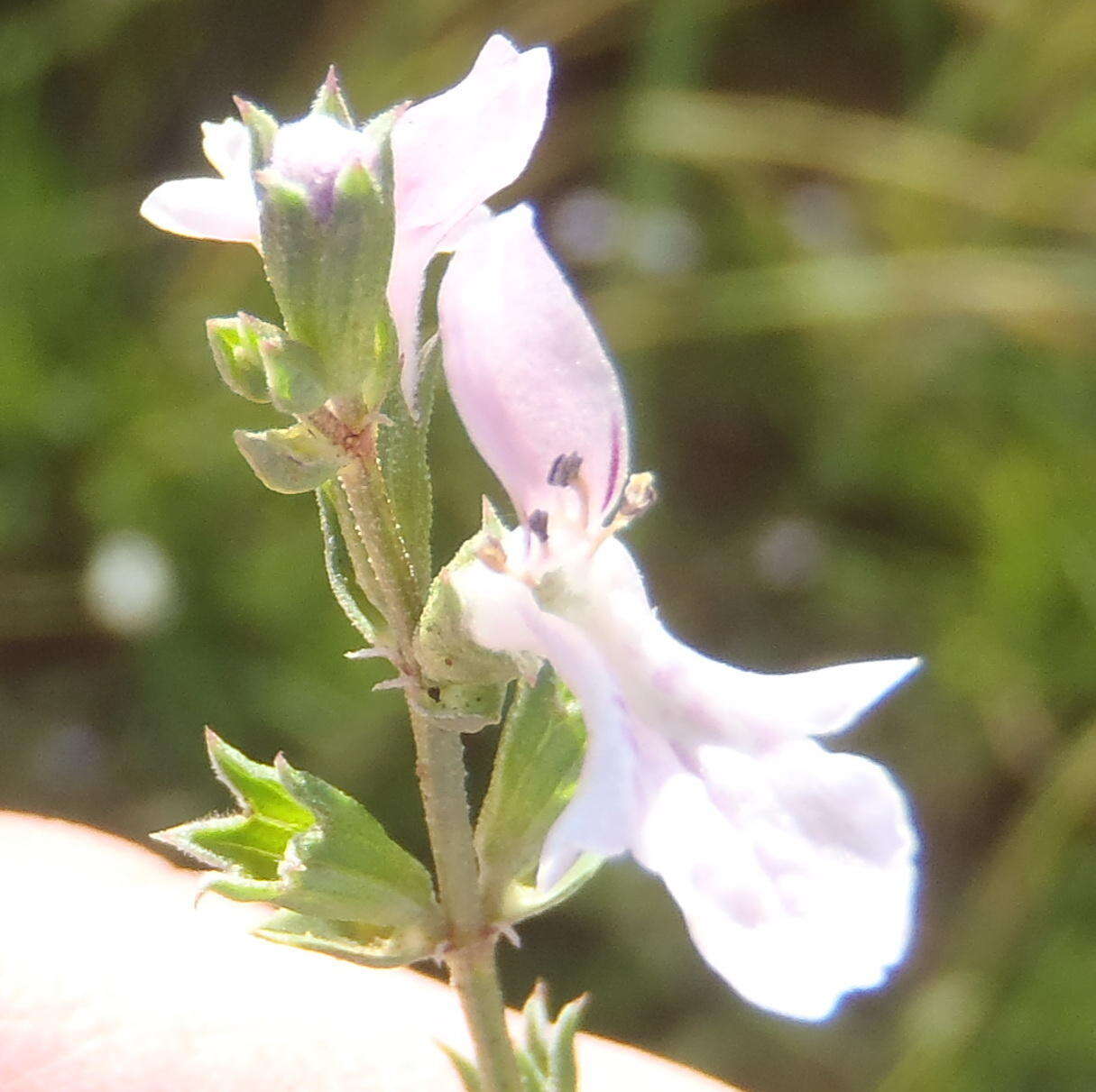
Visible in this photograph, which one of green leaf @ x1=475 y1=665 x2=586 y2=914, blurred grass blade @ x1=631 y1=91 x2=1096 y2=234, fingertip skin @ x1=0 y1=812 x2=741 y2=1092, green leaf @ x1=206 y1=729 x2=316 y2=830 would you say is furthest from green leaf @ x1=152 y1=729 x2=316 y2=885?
blurred grass blade @ x1=631 y1=91 x2=1096 y2=234

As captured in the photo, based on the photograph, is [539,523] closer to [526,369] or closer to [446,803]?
[526,369]

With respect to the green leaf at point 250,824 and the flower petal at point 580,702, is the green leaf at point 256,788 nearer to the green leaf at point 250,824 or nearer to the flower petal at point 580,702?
the green leaf at point 250,824

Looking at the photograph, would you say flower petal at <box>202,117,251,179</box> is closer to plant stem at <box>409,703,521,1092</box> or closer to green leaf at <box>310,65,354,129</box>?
green leaf at <box>310,65,354,129</box>

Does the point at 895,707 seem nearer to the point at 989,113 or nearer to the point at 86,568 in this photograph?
the point at 989,113

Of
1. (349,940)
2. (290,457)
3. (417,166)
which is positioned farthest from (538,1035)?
(417,166)

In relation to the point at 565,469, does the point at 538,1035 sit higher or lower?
lower

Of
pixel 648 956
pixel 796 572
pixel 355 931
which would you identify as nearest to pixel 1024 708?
pixel 796 572
